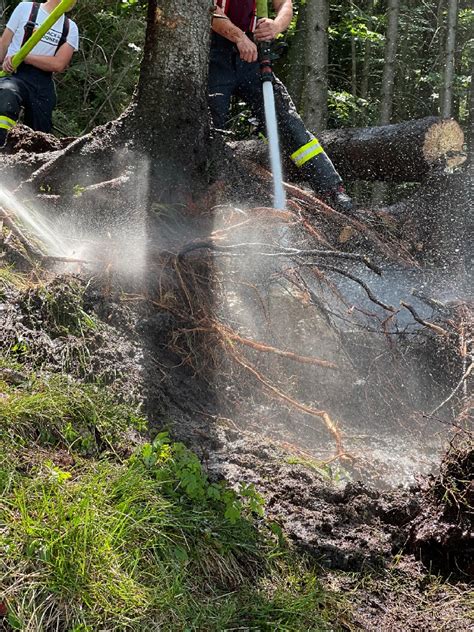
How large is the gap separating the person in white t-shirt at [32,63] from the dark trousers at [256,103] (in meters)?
1.29

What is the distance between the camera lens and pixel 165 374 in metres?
3.47

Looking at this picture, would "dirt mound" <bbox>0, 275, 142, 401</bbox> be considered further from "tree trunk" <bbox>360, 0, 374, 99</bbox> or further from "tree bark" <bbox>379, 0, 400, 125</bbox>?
"tree trunk" <bbox>360, 0, 374, 99</bbox>

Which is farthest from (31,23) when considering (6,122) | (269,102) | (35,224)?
(35,224)

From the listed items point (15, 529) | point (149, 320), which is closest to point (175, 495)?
point (15, 529)

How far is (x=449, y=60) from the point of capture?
12.1m

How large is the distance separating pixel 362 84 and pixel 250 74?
9379mm

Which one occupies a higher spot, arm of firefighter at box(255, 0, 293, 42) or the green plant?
arm of firefighter at box(255, 0, 293, 42)

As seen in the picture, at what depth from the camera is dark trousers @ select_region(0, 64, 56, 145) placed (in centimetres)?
531

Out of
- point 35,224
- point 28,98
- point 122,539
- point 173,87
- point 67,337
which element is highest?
point 28,98

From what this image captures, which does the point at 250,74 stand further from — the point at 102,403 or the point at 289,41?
the point at 289,41

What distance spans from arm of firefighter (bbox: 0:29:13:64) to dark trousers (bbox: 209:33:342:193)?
165 centimetres

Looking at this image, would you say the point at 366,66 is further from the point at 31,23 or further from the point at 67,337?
the point at 67,337

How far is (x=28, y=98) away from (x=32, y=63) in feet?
0.94

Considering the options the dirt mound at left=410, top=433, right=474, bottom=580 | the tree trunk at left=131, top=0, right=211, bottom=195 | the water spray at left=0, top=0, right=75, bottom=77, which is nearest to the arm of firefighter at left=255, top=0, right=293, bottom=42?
the tree trunk at left=131, top=0, right=211, bottom=195
